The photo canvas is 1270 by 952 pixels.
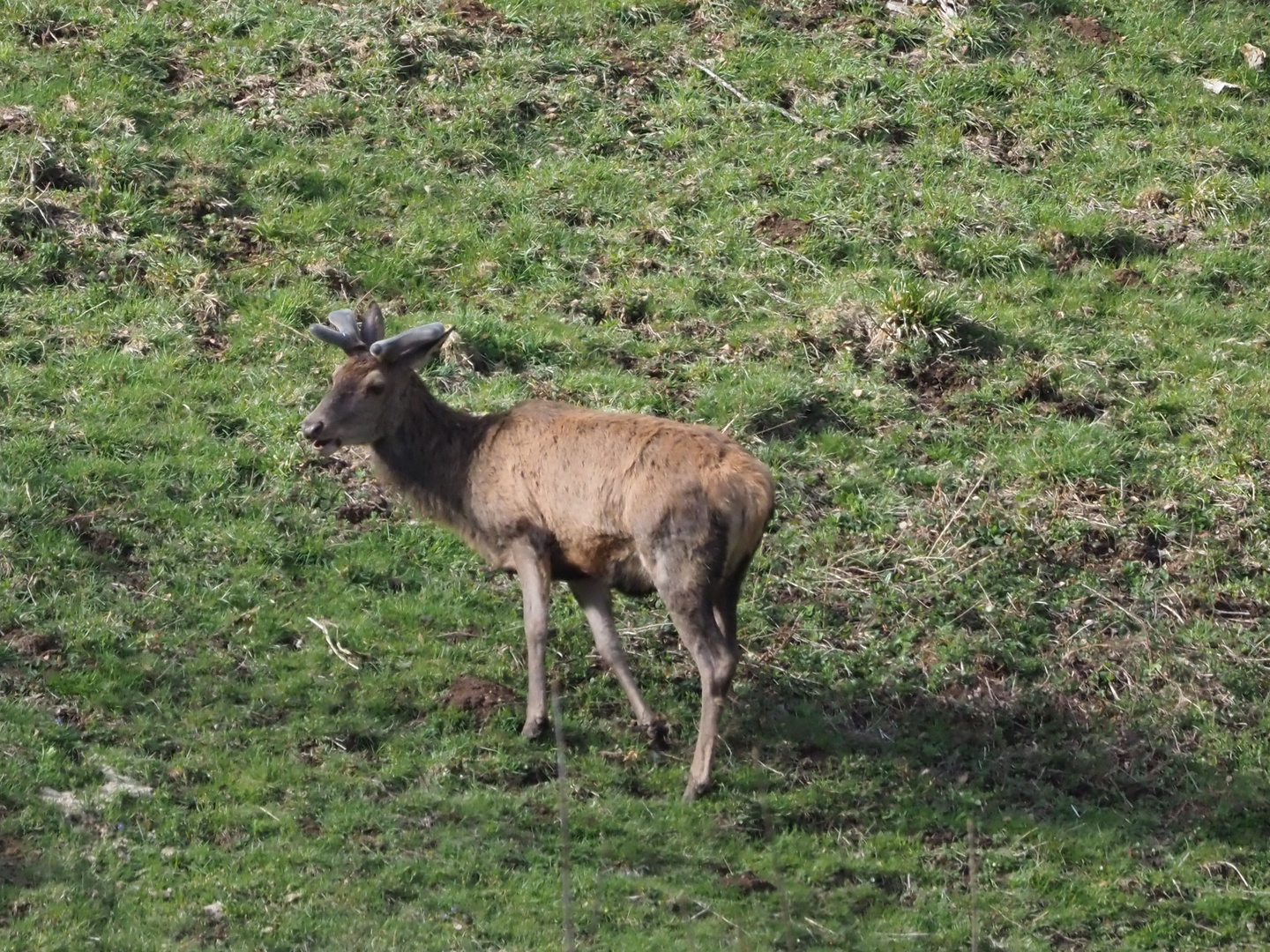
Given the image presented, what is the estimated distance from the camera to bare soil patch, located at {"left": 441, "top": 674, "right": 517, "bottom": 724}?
10.8 meters

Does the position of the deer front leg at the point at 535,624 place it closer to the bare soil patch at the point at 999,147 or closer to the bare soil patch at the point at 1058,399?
the bare soil patch at the point at 1058,399

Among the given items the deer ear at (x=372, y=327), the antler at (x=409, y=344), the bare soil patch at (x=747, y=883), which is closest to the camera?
the bare soil patch at (x=747, y=883)

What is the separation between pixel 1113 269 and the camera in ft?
51.9

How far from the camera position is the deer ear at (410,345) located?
11.4 meters

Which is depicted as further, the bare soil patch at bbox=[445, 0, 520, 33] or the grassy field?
the bare soil patch at bbox=[445, 0, 520, 33]

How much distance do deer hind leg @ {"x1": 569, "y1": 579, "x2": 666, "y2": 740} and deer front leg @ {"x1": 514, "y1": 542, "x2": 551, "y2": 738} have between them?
0.86 ft

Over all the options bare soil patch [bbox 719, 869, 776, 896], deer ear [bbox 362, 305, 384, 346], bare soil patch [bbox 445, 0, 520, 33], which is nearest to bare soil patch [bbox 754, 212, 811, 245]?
bare soil patch [bbox 445, 0, 520, 33]

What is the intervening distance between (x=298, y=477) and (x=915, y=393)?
503cm

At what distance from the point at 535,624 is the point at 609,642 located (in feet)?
1.63

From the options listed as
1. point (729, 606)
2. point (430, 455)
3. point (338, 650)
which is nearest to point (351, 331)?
point (430, 455)

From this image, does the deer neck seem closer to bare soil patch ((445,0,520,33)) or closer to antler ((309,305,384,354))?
antler ((309,305,384,354))

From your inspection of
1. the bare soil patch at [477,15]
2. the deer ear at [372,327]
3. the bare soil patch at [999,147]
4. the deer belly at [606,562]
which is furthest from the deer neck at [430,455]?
the bare soil patch at [999,147]

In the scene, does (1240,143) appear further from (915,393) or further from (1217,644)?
(1217,644)

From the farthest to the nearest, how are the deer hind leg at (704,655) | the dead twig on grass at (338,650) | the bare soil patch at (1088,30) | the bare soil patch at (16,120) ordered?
the bare soil patch at (1088,30), the bare soil patch at (16,120), the dead twig on grass at (338,650), the deer hind leg at (704,655)
